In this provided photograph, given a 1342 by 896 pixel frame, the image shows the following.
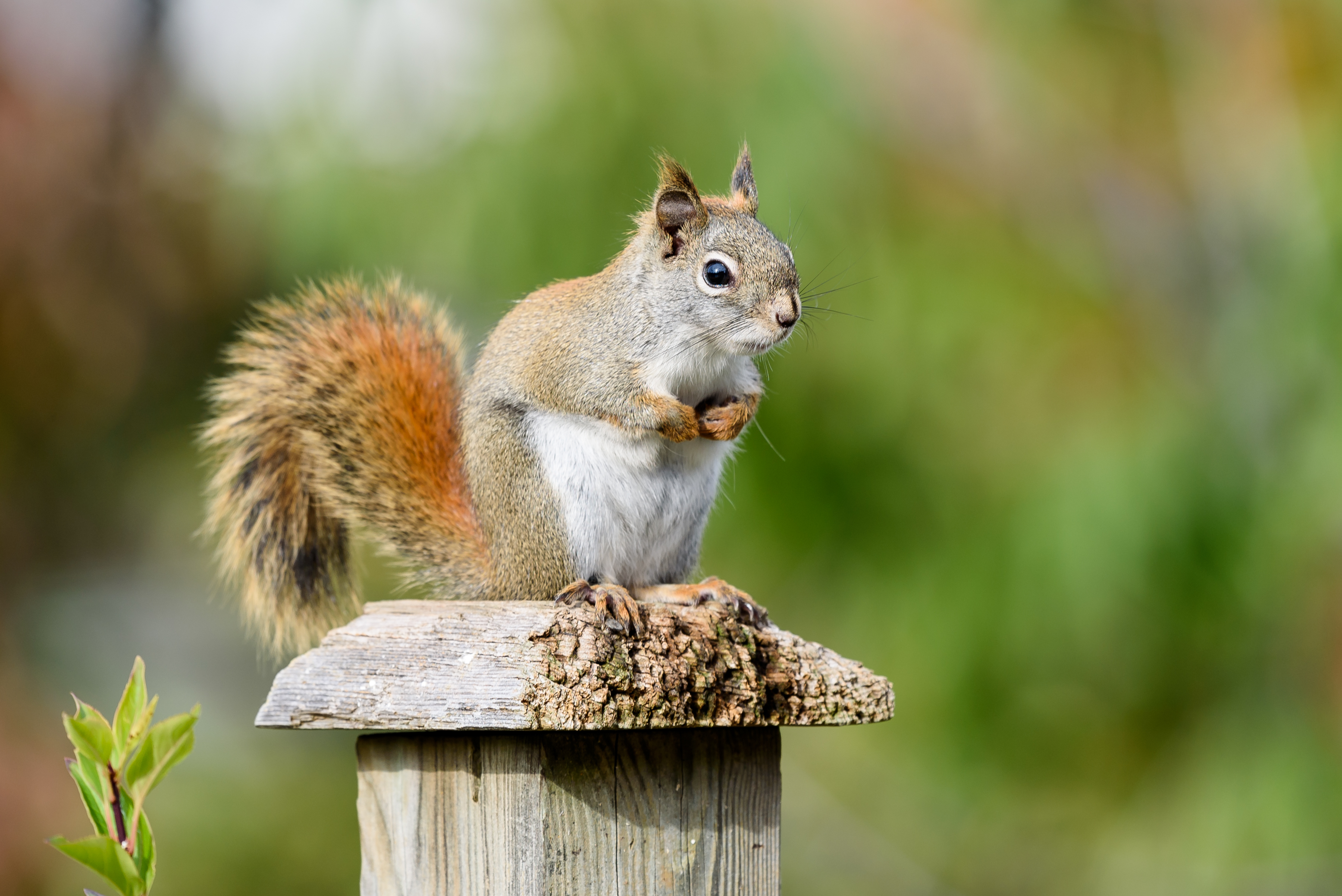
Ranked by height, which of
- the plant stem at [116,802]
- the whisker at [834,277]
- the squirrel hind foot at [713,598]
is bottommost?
the plant stem at [116,802]

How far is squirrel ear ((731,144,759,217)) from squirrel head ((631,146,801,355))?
5 centimetres

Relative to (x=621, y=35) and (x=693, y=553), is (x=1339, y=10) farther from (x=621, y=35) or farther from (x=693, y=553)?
(x=693, y=553)

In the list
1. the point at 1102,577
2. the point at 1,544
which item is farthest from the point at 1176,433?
the point at 1,544

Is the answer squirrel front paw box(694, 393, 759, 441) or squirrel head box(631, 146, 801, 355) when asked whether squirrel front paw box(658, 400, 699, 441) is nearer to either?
squirrel front paw box(694, 393, 759, 441)

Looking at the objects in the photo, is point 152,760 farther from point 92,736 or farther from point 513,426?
point 513,426

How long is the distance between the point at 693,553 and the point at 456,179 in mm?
2357

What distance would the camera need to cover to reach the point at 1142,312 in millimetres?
3914

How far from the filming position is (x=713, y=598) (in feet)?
5.44

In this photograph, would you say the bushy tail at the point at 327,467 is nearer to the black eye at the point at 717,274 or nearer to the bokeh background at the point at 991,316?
the black eye at the point at 717,274

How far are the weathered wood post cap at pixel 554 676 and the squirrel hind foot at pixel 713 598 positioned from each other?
0.07 m

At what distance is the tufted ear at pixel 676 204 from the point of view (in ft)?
5.96

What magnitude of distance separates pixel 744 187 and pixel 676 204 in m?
0.20

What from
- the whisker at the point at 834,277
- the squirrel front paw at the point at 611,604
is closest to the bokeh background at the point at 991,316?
the whisker at the point at 834,277

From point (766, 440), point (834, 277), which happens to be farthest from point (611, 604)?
Answer: point (834, 277)
